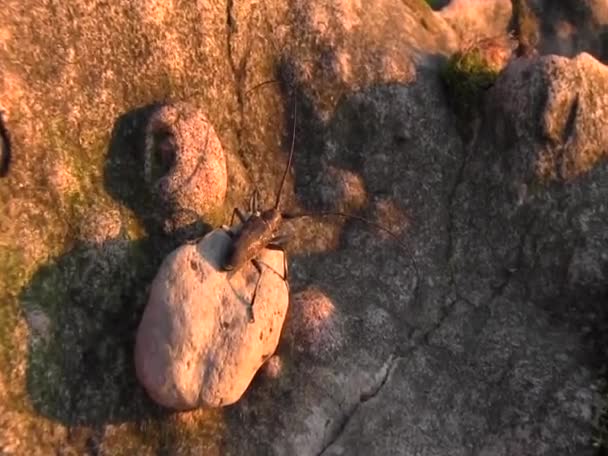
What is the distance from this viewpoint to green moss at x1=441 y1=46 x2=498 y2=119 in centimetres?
760

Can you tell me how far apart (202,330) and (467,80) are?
3617 mm

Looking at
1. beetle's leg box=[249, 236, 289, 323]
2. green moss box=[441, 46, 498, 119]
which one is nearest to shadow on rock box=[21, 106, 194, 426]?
beetle's leg box=[249, 236, 289, 323]

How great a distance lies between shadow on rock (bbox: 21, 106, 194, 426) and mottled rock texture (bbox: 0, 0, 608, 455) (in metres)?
0.02

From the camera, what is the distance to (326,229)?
7180mm

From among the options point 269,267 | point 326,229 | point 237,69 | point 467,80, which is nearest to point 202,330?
point 269,267

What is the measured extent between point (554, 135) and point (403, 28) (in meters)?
1.93

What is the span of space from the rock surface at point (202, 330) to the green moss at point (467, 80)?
112 inches

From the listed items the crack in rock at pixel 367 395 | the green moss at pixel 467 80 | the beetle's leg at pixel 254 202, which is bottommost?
the crack in rock at pixel 367 395

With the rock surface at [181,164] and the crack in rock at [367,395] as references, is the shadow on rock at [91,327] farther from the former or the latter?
the crack in rock at [367,395]

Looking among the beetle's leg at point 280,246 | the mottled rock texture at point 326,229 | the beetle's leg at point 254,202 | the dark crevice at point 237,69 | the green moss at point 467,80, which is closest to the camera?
the mottled rock texture at point 326,229

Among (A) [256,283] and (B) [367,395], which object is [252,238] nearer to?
(A) [256,283]

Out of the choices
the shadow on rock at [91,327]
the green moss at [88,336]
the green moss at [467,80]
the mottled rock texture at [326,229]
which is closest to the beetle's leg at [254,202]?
the mottled rock texture at [326,229]

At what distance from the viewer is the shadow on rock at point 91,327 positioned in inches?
224

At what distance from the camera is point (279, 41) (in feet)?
24.0
